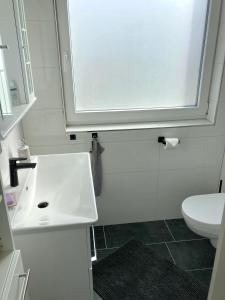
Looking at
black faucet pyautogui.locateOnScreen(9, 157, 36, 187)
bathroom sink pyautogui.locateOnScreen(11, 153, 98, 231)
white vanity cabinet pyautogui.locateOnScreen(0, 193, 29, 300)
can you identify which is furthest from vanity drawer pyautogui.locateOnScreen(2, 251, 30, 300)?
black faucet pyautogui.locateOnScreen(9, 157, 36, 187)

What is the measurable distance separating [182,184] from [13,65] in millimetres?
1649

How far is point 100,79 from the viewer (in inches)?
79.0

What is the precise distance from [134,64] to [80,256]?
4.61 feet

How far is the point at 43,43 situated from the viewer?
1.76 m

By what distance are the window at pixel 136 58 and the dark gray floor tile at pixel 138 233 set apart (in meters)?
0.95

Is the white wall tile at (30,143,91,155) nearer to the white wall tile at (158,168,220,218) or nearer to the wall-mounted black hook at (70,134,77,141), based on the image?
the wall-mounted black hook at (70,134,77,141)

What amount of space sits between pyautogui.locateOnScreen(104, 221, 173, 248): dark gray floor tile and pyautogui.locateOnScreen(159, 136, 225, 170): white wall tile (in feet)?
1.81

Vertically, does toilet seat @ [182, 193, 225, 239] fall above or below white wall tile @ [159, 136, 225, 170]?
below

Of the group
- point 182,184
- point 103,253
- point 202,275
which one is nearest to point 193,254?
point 202,275

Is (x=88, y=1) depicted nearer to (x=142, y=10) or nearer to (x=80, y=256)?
(x=142, y=10)

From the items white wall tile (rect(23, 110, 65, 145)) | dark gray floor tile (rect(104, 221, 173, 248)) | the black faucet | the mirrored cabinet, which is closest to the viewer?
the mirrored cabinet

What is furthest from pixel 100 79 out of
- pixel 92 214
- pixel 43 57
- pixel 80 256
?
pixel 80 256

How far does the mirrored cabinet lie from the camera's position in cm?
113

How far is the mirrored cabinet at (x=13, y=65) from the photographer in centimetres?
113
